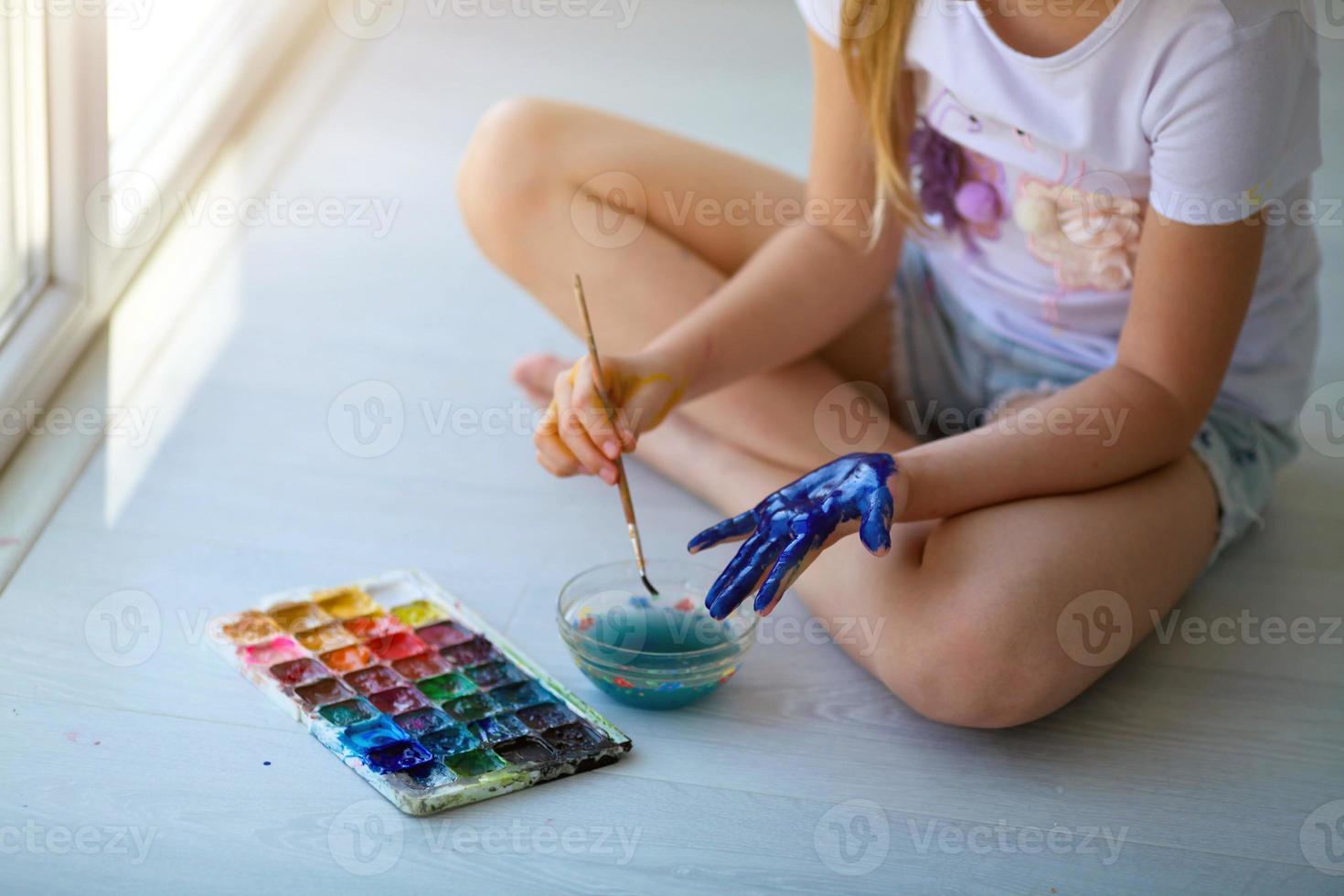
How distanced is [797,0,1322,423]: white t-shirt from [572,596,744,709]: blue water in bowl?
0.41m

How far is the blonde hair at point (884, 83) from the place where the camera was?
1.18 m

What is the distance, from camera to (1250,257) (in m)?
1.10

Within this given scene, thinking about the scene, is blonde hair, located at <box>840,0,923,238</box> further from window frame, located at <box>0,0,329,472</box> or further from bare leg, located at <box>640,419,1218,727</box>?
window frame, located at <box>0,0,329,472</box>

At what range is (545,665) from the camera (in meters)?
1.18

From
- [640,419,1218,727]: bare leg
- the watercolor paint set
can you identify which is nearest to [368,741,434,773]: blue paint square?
the watercolor paint set

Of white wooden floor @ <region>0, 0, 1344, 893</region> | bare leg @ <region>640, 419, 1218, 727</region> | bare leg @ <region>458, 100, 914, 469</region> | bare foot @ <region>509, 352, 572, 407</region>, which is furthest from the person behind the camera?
bare foot @ <region>509, 352, 572, 407</region>

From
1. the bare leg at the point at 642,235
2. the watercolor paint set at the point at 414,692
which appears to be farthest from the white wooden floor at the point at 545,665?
the bare leg at the point at 642,235

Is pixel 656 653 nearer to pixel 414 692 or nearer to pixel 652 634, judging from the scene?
pixel 652 634

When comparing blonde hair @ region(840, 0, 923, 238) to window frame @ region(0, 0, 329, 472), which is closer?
blonde hair @ region(840, 0, 923, 238)

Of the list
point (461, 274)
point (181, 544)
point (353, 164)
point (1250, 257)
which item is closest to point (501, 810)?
point (181, 544)

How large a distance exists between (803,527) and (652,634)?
0.57ft

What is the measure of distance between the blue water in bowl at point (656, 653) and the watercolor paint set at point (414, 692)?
36mm

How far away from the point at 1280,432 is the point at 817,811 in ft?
Result: 1.89

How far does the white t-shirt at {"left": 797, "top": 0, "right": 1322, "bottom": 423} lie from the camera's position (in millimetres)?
1041
